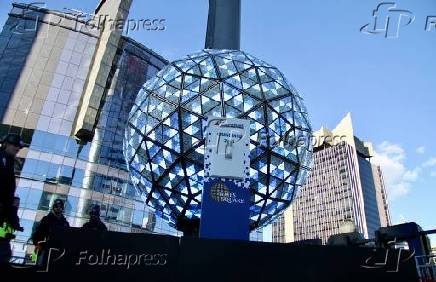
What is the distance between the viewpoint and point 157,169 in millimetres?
7703

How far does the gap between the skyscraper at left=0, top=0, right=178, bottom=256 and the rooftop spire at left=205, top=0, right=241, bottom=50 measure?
22199 millimetres

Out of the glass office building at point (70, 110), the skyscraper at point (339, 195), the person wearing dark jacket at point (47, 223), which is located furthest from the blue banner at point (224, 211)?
the skyscraper at point (339, 195)

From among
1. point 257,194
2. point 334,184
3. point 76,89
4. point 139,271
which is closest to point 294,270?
point 139,271

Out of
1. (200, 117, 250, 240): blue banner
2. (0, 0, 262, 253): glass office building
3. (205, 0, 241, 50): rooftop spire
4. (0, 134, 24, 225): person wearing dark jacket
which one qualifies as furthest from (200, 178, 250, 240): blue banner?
(0, 0, 262, 253): glass office building

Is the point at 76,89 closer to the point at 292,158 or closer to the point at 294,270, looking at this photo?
the point at 292,158

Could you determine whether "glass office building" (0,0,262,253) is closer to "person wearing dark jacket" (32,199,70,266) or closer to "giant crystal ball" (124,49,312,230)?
"giant crystal ball" (124,49,312,230)

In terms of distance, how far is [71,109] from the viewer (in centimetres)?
3606

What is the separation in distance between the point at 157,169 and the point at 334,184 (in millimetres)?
106074

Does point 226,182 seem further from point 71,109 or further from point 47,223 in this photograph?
point 71,109

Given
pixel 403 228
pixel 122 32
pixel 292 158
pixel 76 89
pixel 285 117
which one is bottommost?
pixel 403 228

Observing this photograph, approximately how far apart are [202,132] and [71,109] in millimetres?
32224

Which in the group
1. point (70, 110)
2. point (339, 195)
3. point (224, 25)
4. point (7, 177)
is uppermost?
point (339, 195)

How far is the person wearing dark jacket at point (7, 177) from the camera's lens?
3.73 meters

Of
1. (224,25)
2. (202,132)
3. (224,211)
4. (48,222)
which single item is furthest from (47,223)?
(224,25)
